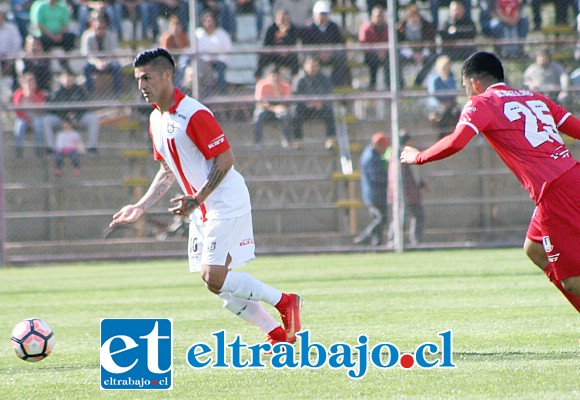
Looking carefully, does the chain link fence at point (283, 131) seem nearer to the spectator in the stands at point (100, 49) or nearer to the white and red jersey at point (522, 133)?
the spectator in the stands at point (100, 49)

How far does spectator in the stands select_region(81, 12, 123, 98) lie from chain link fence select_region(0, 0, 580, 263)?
0.03 meters

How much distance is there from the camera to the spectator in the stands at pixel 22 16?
20828 mm

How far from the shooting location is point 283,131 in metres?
18.8

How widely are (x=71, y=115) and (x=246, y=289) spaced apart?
38.0 feet

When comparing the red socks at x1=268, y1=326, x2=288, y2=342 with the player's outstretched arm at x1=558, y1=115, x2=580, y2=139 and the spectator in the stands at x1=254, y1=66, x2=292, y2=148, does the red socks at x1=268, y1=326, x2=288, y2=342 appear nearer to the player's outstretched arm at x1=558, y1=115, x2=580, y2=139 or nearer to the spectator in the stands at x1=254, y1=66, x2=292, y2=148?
the player's outstretched arm at x1=558, y1=115, x2=580, y2=139

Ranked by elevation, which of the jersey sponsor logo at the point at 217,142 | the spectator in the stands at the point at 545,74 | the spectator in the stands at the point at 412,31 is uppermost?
the spectator in the stands at the point at 412,31

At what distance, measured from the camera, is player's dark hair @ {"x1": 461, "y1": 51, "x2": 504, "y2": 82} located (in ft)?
24.5

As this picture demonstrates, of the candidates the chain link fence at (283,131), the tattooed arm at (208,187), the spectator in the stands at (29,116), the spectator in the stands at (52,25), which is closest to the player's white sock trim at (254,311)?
the tattooed arm at (208,187)

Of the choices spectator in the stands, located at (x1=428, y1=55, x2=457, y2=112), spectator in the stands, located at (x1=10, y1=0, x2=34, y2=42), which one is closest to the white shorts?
spectator in the stands, located at (x1=428, y1=55, x2=457, y2=112)

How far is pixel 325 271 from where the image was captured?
1492 centimetres

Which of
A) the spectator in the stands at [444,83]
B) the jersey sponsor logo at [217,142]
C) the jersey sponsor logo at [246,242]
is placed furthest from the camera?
the spectator in the stands at [444,83]

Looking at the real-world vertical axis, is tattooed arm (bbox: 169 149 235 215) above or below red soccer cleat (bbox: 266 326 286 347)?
above

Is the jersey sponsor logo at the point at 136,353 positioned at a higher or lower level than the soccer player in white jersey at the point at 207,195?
lower

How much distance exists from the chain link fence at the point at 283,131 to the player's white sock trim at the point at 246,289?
9874 mm
